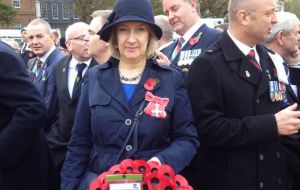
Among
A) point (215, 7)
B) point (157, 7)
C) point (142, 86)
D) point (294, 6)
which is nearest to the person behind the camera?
point (142, 86)

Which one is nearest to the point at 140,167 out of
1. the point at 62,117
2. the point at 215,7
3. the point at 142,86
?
the point at 142,86

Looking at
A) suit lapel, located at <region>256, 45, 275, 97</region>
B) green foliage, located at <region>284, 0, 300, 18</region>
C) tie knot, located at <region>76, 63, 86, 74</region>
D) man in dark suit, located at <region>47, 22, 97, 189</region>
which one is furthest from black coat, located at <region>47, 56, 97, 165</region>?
green foliage, located at <region>284, 0, 300, 18</region>

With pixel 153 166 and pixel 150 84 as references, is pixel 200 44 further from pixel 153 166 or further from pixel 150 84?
pixel 153 166

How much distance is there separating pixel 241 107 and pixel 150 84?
0.65 m

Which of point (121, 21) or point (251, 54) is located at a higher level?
point (121, 21)

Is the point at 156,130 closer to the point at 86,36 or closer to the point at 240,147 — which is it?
the point at 240,147

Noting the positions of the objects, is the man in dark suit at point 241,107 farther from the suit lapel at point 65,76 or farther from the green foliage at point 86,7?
the green foliage at point 86,7

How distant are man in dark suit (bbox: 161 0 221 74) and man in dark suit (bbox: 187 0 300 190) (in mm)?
923

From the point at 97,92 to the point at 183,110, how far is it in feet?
1.85

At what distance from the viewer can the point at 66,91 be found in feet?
14.8

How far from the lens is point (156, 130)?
105 inches

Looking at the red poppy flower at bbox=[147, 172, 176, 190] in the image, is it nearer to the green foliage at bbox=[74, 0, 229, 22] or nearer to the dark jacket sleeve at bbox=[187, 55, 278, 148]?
the dark jacket sleeve at bbox=[187, 55, 278, 148]

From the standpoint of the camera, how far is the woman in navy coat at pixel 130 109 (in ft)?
8.78

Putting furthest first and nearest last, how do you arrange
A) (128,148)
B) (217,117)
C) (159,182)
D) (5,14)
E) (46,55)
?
(5,14)
(46,55)
(217,117)
(128,148)
(159,182)
